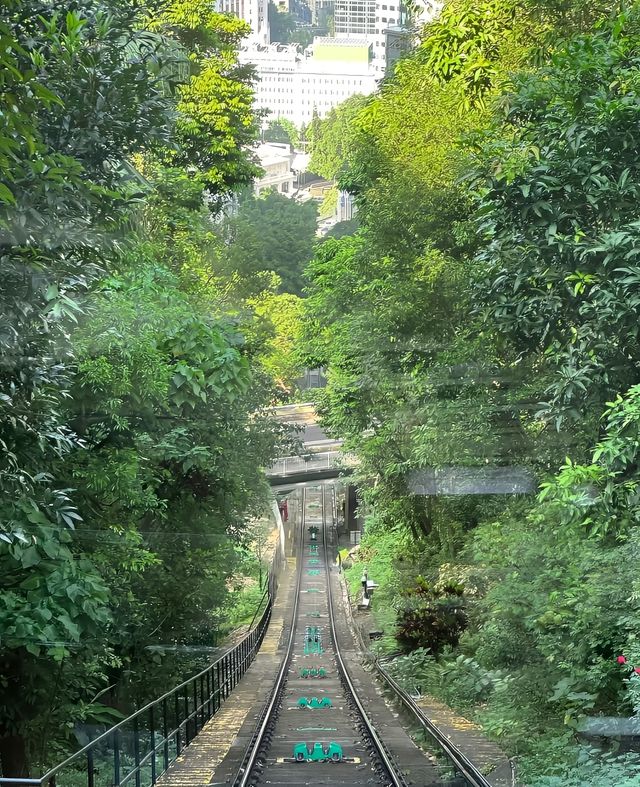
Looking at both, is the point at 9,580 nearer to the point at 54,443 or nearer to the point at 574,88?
the point at 54,443

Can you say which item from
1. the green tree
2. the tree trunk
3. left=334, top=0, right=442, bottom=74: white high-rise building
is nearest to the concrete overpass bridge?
the green tree

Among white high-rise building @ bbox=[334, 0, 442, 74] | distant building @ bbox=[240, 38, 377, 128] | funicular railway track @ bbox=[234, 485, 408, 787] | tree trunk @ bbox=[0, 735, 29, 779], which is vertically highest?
white high-rise building @ bbox=[334, 0, 442, 74]

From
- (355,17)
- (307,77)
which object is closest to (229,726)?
(307,77)

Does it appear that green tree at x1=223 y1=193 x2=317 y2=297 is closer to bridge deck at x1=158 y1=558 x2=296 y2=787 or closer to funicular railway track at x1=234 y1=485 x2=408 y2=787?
funicular railway track at x1=234 y1=485 x2=408 y2=787

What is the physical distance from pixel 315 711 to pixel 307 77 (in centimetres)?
672

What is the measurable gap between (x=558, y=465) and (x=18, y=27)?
181 inches

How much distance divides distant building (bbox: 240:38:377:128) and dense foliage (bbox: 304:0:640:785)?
10.1 inches

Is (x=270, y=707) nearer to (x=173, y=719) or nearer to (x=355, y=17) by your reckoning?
(x=173, y=719)

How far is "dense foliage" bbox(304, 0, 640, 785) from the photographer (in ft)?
17.4

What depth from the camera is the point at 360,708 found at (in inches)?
376

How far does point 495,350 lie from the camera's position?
757cm

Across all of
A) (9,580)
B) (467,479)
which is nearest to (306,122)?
(467,479)

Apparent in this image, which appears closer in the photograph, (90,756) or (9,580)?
(90,756)

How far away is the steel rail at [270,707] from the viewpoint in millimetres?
6313
